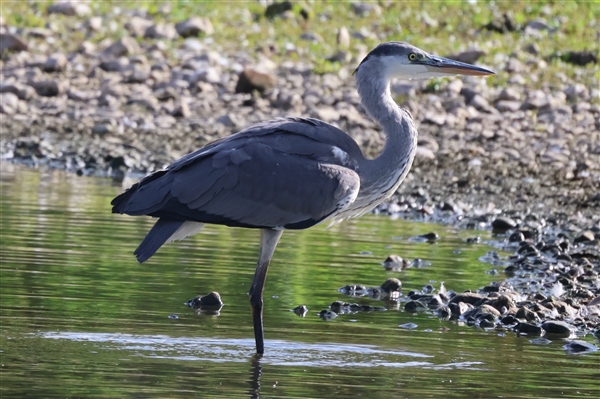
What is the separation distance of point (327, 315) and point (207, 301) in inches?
33.0

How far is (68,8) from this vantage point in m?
25.1

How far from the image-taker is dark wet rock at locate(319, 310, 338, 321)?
28.5 ft

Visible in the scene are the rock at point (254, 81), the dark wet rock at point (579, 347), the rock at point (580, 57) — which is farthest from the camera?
the rock at point (580, 57)

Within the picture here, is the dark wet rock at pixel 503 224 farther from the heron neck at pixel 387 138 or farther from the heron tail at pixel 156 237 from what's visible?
the heron tail at pixel 156 237

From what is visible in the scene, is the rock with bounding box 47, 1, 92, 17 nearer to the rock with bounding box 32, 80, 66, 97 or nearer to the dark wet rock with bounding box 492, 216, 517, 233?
the rock with bounding box 32, 80, 66, 97

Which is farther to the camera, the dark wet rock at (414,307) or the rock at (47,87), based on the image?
the rock at (47,87)

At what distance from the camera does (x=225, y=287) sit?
380 inches

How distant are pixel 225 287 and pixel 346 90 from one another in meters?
10.9

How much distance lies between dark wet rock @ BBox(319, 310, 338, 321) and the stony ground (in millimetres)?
2805

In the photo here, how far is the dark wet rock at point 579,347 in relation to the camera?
7.77 metres

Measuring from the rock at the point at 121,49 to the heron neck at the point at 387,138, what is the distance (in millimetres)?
14020

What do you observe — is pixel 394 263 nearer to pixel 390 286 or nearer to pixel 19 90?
pixel 390 286

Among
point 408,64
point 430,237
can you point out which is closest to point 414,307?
point 408,64

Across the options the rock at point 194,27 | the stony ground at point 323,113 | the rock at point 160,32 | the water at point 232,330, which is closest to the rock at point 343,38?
the stony ground at point 323,113
